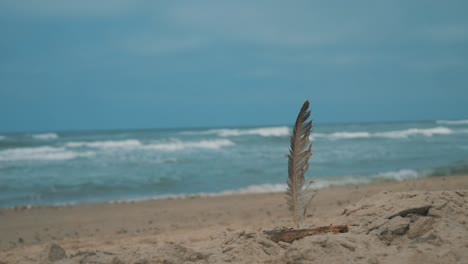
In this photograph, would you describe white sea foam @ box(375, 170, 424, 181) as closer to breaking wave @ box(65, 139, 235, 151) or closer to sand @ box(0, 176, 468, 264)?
sand @ box(0, 176, 468, 264)

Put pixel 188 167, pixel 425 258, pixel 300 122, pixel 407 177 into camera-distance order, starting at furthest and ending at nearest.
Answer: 1. pixel 188 167
2. pixel 407 177
3. pixel 300 122
4. pixel 425 258

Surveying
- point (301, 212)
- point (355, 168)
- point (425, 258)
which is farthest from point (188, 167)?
point (425, 258)

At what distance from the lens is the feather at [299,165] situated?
4473mm

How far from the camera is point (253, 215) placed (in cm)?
952

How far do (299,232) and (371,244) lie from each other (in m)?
0.62

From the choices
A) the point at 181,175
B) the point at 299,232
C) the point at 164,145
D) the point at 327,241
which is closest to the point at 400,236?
the point at 327,241

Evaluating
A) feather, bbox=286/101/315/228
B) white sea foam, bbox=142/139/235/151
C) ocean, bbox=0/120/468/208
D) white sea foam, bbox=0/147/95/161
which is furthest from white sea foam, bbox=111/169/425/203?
white sea foam, bbox=142/139/235/151

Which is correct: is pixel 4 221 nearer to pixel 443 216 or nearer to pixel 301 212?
pixel 301 212

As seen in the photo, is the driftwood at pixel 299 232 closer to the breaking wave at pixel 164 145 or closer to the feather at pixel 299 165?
the feather at pixel 299 165

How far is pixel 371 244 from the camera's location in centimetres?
369

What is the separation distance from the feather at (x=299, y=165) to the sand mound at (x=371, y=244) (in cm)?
44

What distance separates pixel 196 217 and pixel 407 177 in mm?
7715

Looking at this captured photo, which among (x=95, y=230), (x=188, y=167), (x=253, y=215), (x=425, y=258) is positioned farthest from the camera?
(x=188, y=167)

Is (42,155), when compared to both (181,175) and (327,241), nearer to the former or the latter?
(181,175)
